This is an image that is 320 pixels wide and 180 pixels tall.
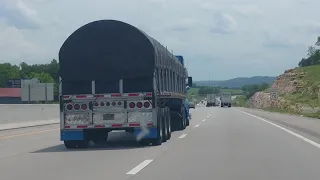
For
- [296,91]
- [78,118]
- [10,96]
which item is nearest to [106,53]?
[78,118]

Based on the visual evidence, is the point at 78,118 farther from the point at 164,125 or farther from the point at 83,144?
the point at 164,125

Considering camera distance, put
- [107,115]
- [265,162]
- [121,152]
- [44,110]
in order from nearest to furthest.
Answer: [265,162] → [121,152] → [107,115] → [44,110]

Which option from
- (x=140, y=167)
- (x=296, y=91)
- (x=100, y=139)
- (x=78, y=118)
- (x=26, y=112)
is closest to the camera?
(x=140, y=167)

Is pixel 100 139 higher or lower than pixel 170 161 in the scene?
higher

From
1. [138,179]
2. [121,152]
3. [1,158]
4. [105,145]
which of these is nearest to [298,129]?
[105,145]

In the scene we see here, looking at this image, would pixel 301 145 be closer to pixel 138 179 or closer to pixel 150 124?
pixel 150 124

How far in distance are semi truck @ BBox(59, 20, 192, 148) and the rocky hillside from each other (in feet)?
204

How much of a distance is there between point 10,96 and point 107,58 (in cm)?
9120

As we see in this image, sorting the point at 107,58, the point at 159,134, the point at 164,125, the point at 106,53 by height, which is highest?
the point at 106,53

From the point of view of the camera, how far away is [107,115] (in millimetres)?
20125

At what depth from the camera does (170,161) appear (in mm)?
16016

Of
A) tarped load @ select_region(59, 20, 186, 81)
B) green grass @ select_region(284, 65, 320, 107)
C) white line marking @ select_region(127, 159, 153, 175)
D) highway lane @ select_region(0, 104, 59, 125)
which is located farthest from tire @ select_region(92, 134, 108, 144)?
green grass @ select_region(284, 65, 320, 107)

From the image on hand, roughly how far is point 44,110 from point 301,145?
24515 millimetres

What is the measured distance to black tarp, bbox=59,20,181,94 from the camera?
67.9ft
